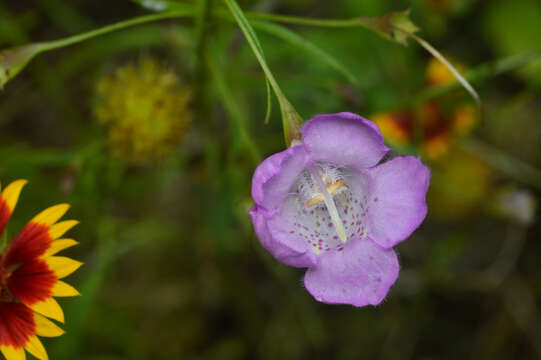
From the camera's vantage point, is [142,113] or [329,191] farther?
[142,113]

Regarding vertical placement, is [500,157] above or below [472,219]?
above

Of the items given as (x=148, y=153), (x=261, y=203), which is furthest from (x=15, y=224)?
(x=261, y=203)

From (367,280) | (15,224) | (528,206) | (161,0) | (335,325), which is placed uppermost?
(161,0)

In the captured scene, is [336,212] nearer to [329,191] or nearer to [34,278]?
[329,191]

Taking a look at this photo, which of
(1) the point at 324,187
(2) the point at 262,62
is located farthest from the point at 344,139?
(2) the point at 262,62

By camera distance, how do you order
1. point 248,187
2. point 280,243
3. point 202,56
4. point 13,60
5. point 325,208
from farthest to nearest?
point 248,187
point 202,56
point 325,208
point 13,60
point 280,243

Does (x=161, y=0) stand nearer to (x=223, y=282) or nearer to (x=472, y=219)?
(x=223, y=282)

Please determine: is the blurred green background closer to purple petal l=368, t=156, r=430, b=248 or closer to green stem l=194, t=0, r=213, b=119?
green stem l=194, t=0, r=213, b=119

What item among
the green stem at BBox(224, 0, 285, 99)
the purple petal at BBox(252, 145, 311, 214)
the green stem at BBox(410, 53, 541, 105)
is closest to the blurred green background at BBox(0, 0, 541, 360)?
the green stem at BBox(410, 53, 541, 105)
